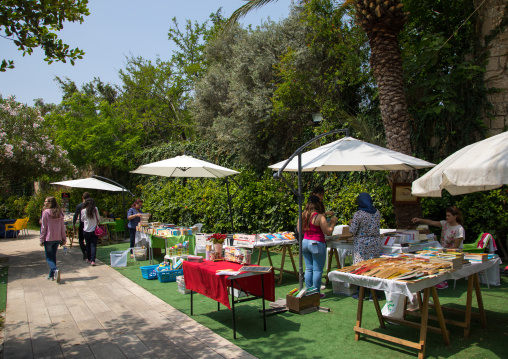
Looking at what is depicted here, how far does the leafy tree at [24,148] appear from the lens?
464 inches

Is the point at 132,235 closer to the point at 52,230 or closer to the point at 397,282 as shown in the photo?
the point at 52,230

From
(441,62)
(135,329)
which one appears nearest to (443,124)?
(441,62)

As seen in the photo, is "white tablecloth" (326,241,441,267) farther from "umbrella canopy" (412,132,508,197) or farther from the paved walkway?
the paved walkway

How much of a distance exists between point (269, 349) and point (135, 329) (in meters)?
1.88

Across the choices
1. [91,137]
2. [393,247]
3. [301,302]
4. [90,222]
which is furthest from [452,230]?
[91,137]

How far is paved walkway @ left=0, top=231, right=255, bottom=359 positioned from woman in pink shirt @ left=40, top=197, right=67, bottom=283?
0.52 meters

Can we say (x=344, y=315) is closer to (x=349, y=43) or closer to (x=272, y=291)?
(x=272, y=291)

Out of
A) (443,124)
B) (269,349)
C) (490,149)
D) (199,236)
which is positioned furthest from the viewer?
(443,124)

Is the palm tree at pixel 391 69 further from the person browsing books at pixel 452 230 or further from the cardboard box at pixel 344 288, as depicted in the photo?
the cardboard box at pixel 344 288

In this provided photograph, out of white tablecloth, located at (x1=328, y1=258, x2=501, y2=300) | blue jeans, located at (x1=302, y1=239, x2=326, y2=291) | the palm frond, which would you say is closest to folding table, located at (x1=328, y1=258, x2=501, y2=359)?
white tablecloth, located at (x1=328, y1=258, x2=501, y2=300)

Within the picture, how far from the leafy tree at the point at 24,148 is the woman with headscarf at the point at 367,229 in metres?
9.90

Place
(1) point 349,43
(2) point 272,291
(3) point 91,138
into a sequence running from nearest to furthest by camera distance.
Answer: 1. (2) point 272,291
2. (1) point 349,43
3. (3) point 91,138

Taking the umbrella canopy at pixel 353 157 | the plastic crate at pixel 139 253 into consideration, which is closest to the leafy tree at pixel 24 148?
the plastic crate at pixel 139 253

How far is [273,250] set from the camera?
11047 mm
